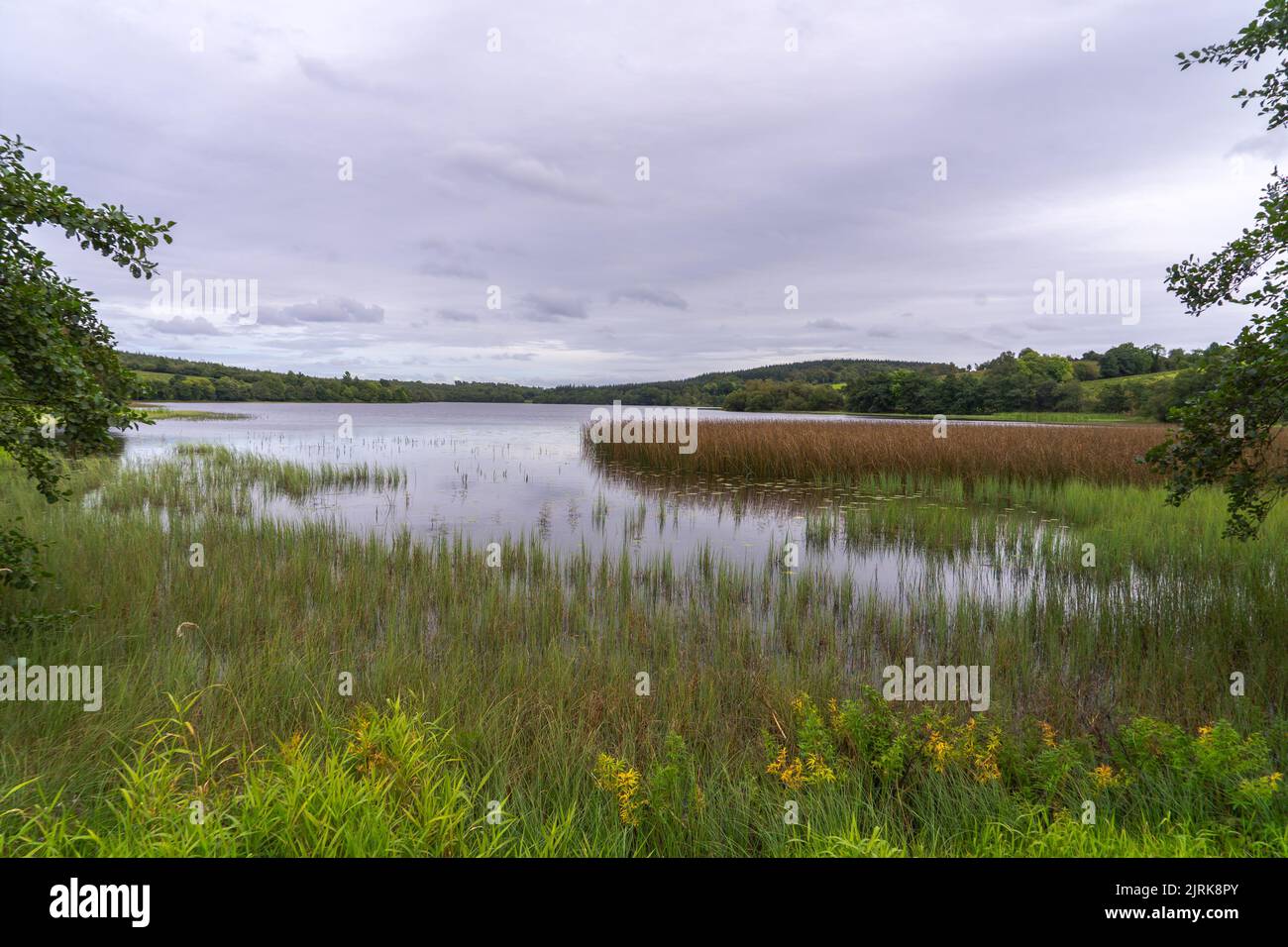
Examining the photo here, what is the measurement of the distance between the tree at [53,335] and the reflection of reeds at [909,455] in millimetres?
18626

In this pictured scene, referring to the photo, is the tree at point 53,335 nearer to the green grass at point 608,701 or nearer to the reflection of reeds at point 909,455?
the green grass at point 608,701

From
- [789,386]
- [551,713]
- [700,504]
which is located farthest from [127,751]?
[789,386]

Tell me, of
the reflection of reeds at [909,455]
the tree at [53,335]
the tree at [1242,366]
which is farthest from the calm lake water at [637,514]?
the tree at [53,335]

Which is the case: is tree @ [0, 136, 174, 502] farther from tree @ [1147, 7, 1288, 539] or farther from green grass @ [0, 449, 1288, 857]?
tree @ [1147, 7, 1288, 539]

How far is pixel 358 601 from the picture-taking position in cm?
763

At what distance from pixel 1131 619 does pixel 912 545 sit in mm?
4947

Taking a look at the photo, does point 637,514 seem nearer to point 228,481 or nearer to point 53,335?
point 53,335

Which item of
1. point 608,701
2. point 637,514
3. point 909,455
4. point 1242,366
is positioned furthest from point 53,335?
point 909,455

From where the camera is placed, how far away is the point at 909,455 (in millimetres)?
19812

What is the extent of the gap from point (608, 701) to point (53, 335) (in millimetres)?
5112

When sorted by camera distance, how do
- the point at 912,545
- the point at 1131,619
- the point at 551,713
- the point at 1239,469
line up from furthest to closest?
the point at 912,545 < the point at 1131,619 < the point at 1239,469 < the point at 551,713

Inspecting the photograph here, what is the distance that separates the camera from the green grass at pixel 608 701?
115 inches
